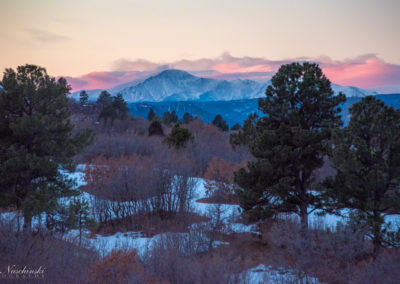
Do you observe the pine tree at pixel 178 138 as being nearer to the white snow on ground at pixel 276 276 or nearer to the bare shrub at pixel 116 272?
the white snow on ground at pixel 276 276

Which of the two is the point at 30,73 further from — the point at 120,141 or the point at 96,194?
the point at 120,141

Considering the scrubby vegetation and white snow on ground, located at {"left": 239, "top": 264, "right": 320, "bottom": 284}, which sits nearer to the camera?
the scrubby vegetation

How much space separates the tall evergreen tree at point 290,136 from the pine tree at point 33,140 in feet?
27.6

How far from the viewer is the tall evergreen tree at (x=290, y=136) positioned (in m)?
13.3

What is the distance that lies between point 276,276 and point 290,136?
5.69 metres

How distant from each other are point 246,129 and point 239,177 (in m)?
4.41

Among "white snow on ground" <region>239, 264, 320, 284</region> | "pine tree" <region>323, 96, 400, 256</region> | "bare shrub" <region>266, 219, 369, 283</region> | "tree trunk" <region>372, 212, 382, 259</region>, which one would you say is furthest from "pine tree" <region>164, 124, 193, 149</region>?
"tree trunk" <region>372, 212, 382, 259</region>

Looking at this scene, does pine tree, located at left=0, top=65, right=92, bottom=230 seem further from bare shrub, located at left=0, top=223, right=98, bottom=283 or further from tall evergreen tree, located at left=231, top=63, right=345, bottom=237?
tall evergreen tree, located at left=231, top=63, right=345, bottom=237

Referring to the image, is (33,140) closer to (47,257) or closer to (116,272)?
(47,257)

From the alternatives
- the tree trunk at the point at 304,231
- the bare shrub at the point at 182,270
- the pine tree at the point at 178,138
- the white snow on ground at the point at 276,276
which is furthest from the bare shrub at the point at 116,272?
the pine tree at the point at 178,138

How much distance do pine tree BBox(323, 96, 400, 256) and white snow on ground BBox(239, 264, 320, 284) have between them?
279 centimetres

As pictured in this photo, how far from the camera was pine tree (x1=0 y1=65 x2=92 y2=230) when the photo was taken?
44.2 feet

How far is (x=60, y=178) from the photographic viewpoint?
15.3 meters

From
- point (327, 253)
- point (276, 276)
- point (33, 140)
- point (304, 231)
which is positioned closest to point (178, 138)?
point (33, 140)
